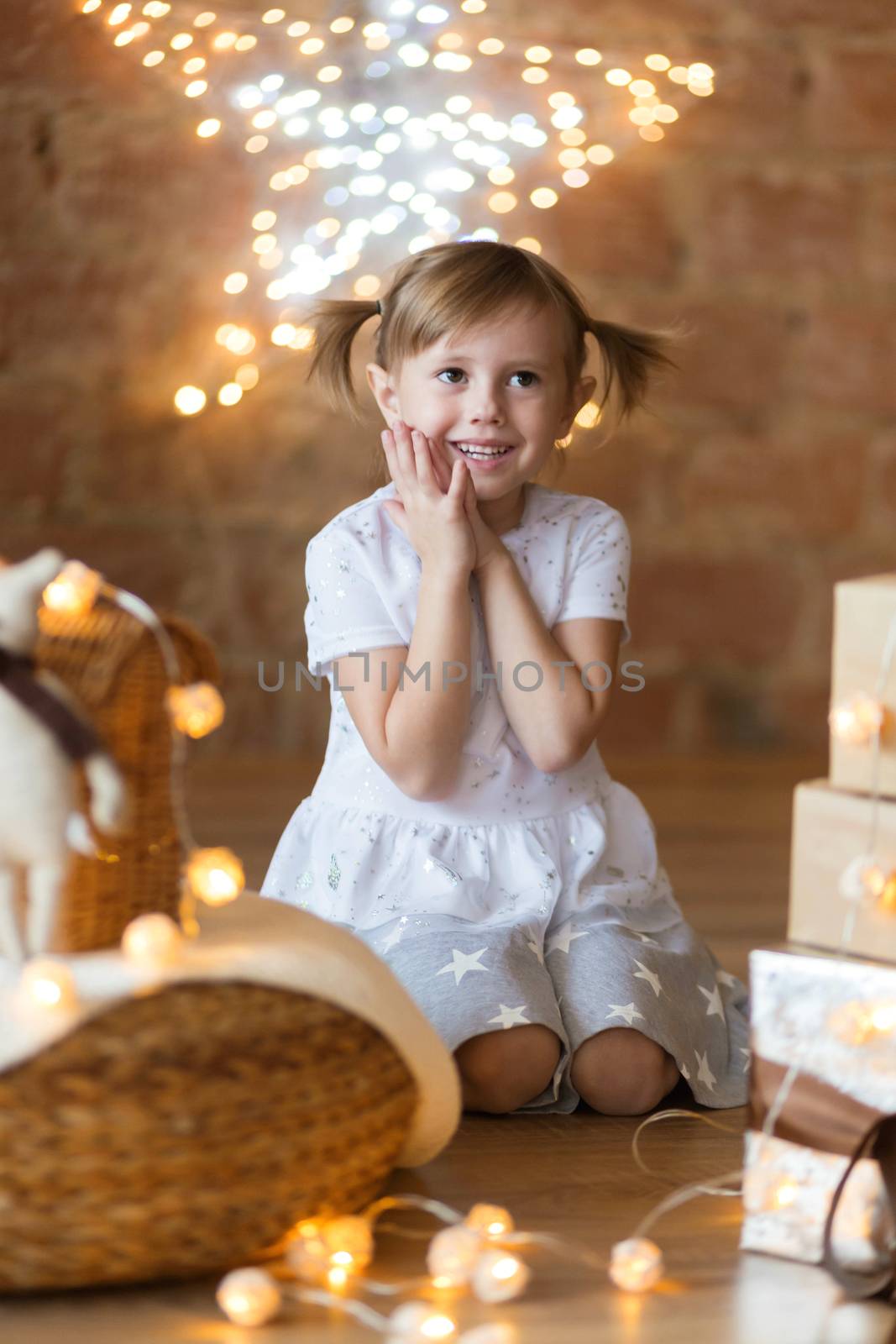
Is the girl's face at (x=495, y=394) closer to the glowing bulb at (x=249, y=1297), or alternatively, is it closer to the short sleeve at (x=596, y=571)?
the short sleeve at (x=596, y=571)

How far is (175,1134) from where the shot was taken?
0.92 metres

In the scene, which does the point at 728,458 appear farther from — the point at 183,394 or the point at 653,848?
the point at 653,848

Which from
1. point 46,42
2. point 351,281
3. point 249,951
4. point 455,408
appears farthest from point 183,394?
point 249,951

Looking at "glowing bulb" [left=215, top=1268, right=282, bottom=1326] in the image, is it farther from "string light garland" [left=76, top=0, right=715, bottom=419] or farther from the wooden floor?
"string light garland" [left=76, top=0, right=715, bottom=419]

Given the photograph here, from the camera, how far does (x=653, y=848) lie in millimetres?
1506

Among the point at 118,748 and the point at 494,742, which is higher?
the point at 118,748

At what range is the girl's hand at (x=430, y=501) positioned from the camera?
1.38 m

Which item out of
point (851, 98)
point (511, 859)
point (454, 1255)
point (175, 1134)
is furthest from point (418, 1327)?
point (851, 98)

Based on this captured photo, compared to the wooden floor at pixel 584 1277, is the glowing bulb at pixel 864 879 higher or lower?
higher

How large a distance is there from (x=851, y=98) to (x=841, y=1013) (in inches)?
82.0

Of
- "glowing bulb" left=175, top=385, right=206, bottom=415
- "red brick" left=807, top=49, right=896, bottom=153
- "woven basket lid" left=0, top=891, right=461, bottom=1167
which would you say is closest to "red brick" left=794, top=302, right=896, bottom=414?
"red brick" left=807, top=49, right=896, bottom=153

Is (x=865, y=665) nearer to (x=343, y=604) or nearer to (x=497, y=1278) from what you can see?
(x=497, y=1278)

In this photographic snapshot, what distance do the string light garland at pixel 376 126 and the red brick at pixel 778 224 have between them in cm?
16

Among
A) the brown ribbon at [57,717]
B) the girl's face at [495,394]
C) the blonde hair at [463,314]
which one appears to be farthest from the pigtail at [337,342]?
the brown ribbon at [57,717]
